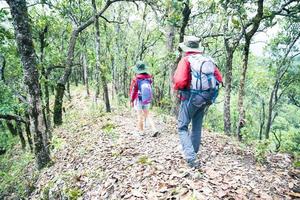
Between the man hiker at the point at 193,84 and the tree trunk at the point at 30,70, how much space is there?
4072 mm

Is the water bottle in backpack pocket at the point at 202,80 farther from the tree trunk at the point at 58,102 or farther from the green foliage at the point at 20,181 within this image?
the tree trunk at the point at 58,102

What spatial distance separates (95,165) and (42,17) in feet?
29.9

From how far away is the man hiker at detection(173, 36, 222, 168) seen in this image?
19.5ft

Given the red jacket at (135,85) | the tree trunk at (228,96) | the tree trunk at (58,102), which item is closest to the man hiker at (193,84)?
the red jacket at (135,85)

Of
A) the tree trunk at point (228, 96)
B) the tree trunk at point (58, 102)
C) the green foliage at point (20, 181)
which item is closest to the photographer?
the green foliage at point (20, 181)

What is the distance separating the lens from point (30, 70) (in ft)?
26.8

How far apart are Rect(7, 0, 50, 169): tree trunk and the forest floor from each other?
0.62 m

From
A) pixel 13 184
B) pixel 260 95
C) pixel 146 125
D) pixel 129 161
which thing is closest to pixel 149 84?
pixel 146 125

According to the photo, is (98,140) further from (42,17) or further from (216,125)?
(216,125)

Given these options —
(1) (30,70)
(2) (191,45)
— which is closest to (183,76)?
(2) (191,45)

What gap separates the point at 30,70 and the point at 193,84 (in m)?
4.50

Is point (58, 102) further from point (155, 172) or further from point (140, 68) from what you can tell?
point (155, 172)

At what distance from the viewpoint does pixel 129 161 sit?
7535 millimetres

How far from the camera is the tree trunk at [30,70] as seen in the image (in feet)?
25.2
